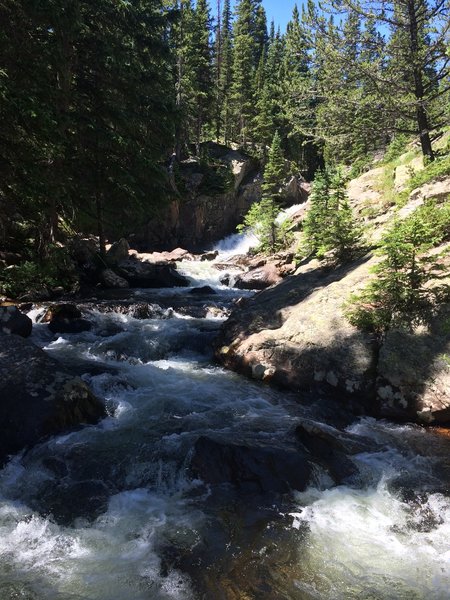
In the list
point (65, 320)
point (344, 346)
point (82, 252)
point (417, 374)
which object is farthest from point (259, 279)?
point (417, 374)

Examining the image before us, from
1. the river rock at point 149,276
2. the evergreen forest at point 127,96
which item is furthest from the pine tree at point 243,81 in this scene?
the river rock at point 149,276

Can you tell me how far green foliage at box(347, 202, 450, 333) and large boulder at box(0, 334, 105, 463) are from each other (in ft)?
19.8

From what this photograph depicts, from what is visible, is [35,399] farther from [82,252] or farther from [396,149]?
[396,149]

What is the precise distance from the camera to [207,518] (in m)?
5.20

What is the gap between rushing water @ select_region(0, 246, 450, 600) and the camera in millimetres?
4230

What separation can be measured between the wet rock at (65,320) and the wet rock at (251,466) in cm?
866

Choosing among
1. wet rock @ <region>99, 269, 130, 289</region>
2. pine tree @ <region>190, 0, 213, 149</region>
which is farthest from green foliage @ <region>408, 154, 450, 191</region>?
pine tree @ <region>190, 0, 213, 149</region>

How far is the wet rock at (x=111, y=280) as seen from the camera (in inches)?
833

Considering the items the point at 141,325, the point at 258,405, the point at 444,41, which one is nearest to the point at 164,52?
the point at 444,41

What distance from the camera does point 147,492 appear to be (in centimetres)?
575

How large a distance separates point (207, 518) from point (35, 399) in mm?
3590

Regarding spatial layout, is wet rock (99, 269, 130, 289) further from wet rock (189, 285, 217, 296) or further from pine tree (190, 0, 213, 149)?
pine tree (190, 0, 213, 149)

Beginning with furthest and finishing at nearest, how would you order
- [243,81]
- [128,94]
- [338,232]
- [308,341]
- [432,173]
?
[243,81], [128,94], [432,173], [338,232], [308,341]

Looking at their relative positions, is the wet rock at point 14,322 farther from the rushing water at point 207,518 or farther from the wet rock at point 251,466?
the wet rock at point 251,466
